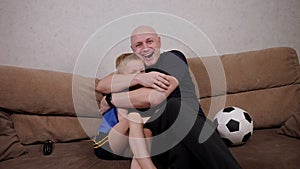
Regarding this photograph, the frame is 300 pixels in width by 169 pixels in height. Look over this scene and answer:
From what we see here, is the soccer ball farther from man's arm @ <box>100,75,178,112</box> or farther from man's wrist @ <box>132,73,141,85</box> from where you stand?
man's wrist @ <box>132,73,141,85</box>

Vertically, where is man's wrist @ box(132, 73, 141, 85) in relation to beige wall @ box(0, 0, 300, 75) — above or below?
below

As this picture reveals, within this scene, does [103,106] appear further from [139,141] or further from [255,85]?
[255,85]

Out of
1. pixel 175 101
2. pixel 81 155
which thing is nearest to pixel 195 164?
pixel 175 101

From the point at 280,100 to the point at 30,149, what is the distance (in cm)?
141

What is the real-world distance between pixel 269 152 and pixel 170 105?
1.72ft

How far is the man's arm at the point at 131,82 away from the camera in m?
1.50

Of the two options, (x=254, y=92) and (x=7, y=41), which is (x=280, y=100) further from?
(x=7, y=41)

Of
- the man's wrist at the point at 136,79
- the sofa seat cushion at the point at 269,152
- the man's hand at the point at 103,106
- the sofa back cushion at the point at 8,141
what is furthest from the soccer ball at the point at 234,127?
the sofa back cushion at the point at 8,141

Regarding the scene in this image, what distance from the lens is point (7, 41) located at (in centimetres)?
188

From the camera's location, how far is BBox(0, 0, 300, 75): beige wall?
74.5 inches

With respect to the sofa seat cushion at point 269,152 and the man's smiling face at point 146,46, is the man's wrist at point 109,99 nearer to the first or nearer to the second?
the man's smiling face at point 146,46

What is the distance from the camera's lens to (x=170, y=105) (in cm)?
137

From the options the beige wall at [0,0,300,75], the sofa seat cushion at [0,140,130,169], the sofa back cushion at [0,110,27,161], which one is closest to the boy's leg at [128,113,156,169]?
the sofa seat cushion at [0,140,130,169]

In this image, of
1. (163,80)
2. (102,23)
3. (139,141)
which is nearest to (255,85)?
(163,80)
